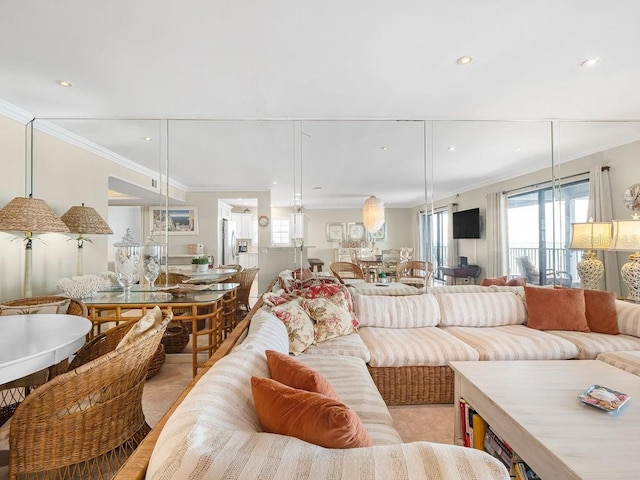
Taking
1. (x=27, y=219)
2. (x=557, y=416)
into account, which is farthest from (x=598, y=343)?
(x=27, y=219)

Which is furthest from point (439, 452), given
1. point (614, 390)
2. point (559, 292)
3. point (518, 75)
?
point (559, 292)

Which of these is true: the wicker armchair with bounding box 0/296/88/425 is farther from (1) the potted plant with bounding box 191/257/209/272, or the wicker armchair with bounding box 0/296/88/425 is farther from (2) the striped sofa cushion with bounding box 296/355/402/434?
(1) the potted plant with bounding box 191/257/209/272

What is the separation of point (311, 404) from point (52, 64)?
275cm

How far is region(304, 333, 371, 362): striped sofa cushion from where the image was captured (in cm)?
217

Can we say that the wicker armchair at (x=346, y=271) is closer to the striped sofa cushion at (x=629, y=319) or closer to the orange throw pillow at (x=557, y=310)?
the orange throw pillow at (x=557, y=310)

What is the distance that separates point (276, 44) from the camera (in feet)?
6.19

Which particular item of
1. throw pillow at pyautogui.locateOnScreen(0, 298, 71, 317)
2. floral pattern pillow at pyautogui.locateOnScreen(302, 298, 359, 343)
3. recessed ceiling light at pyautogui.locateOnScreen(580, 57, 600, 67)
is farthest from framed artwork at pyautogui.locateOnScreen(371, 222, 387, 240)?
throw pillow at pyautogui.locateOnScreen(0, 298, 71, 317)

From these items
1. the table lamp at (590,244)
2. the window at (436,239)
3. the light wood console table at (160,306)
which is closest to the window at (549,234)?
the table lamp at (590,244)

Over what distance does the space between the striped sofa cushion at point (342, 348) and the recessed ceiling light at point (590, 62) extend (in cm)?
247

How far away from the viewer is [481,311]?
290 cm

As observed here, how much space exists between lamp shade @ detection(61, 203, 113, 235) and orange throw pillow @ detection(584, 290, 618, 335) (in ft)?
15.7

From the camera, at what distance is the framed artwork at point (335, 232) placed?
4.65m

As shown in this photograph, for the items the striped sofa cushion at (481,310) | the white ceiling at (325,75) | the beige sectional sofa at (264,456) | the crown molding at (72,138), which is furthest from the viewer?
the striped sofa cushion at (481,310)

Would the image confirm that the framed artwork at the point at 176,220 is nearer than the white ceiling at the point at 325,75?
No
